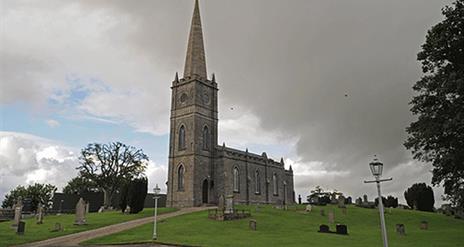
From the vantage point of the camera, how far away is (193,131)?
159 ft

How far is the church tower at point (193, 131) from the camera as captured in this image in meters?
47.2

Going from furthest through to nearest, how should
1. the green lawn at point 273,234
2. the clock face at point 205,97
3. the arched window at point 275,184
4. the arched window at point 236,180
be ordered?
the arched window at point 275,184 → the clock face at point 205,97 → the arched window at point 236,180 → the green lawn at point 273,234

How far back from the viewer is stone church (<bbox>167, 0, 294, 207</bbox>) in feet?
156

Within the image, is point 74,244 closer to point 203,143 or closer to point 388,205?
point 203,143

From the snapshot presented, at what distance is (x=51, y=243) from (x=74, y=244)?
1.69m

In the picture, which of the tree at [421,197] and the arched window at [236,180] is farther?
the tree at [421,197]

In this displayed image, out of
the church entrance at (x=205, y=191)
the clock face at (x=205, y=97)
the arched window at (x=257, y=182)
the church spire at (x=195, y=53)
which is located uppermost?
the church spire at (x=195, y=53)

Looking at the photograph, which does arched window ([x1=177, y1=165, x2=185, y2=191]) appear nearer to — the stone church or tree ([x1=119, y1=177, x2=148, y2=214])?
the stone church

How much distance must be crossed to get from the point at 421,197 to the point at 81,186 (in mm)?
54015

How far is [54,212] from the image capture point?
4956 centimetres

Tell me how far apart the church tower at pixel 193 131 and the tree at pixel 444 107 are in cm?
2877

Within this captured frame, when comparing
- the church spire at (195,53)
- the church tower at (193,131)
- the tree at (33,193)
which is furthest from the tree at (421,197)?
the tree at (33,193)

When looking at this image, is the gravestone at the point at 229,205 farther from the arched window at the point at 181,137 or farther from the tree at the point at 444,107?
the arched window at the point at 181,137

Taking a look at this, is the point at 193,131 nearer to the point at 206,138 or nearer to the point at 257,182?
the point at 206,138
